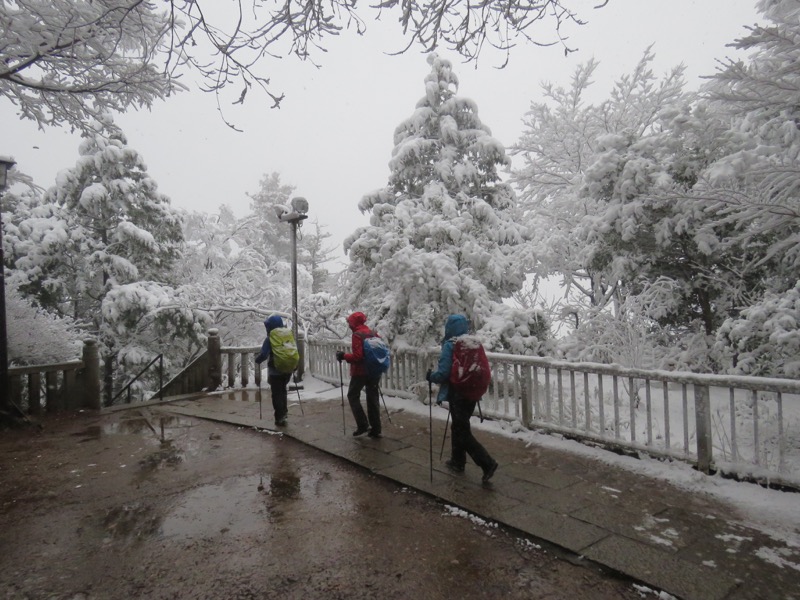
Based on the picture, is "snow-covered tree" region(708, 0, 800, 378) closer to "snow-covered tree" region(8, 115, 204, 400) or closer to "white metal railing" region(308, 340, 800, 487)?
"white metal railing" region(308, 340, 800, 487)

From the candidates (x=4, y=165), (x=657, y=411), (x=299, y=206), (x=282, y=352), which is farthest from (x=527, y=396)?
(x=4, y=165)

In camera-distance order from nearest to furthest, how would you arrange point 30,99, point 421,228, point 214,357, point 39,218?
point 30,99, point 421,228, point 214,357, point 39,218

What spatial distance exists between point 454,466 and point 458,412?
2.16 feet

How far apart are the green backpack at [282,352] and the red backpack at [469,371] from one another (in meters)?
3.16

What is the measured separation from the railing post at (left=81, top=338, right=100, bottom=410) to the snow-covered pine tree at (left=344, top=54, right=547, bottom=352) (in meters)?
4.85

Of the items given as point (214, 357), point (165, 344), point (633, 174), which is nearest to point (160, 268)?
point (165, 344)

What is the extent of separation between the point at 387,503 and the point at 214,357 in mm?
7658

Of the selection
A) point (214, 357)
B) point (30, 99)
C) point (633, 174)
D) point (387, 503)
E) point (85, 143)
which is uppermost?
point (85, 143)

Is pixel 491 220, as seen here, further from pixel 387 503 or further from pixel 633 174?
pixel 387 503

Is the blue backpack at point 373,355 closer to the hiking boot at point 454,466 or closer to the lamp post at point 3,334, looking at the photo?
the hiking boot at point 454,466

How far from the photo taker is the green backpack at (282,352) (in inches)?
281

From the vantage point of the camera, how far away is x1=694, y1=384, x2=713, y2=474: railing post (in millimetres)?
4660

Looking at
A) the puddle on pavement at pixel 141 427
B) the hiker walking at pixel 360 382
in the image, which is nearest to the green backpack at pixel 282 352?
the hiker walking at pixel 360 382

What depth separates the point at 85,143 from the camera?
47.3 ft
